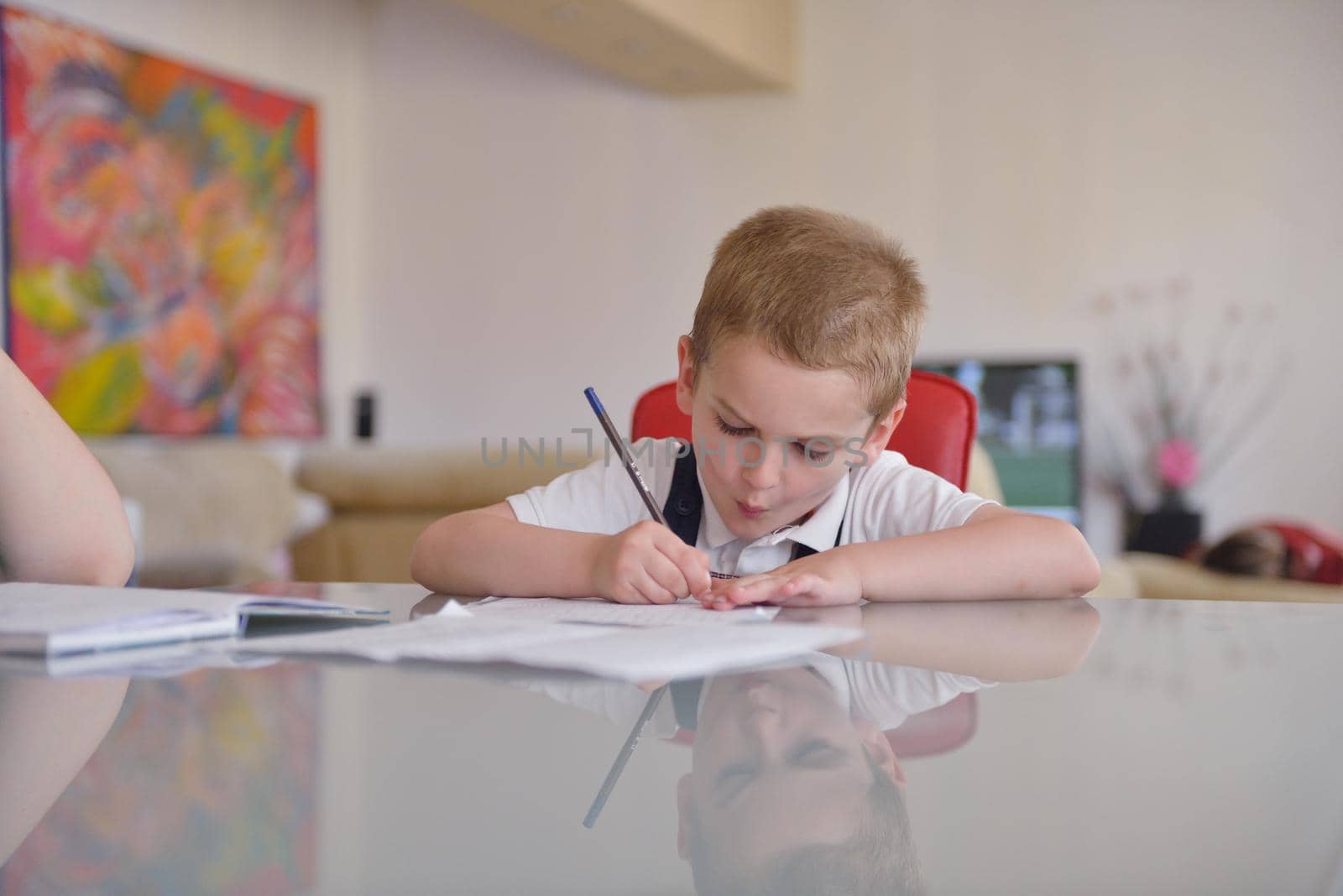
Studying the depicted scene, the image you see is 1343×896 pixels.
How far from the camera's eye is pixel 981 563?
0.94m

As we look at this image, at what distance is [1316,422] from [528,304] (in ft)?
10.6

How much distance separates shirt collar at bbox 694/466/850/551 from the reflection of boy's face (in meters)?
0.68

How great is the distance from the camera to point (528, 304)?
19.6ft

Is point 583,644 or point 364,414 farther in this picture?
point 364,414

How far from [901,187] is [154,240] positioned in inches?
114

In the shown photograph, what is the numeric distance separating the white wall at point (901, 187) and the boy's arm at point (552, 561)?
14.2ft

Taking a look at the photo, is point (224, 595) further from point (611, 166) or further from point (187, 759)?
point (611, 166)

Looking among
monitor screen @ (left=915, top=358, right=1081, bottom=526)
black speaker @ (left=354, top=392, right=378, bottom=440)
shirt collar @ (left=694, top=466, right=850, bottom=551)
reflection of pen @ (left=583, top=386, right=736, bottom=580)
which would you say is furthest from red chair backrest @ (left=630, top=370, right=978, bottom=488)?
black speaker @ (left=354, top=392, right=378, bottom=440)

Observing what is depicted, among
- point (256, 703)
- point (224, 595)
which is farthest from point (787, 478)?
point (256, 703)

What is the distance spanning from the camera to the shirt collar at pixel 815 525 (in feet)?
3.83

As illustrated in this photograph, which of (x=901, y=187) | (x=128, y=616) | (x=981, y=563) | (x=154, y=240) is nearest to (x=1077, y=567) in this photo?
(x=981, y=563)

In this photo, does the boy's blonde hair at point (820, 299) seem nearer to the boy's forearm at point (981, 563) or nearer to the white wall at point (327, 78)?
the boy's forearm at point (981, 563)

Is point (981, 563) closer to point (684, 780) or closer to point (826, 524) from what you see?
point (826, 524)

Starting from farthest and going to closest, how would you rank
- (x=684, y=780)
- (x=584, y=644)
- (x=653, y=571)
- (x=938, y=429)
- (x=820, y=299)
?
1. (x=938, y=429)
2. (x=820, y=299)
3. (x=653, y=571)
4. (x=584, y=644)
5. (x=684, y=780)
